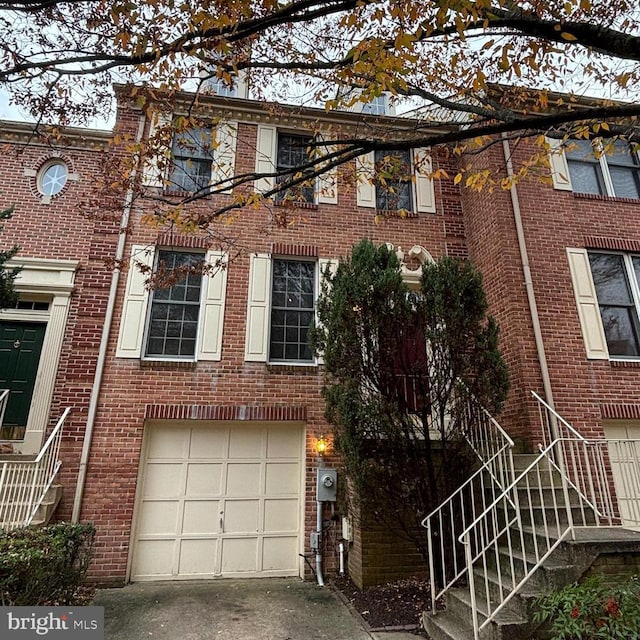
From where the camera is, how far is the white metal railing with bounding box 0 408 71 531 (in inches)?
204

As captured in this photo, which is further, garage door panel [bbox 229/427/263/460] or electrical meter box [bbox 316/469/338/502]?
garage door panel [bbox 229/427/263/460]

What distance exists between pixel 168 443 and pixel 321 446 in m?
2.34

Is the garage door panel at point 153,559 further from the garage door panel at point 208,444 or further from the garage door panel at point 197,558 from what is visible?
the garage door panel at point 208,444

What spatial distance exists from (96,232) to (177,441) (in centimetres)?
374

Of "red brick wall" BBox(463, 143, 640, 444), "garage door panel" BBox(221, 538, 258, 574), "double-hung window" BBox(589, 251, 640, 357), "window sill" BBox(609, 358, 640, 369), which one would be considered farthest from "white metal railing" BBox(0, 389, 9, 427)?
"double-hung window" BBox(589, 251, 640, 357)

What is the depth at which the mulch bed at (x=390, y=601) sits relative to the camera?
458cm

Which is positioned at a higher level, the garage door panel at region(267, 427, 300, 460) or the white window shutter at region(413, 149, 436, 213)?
the white window shutter at region(413, 149, 436, 213)

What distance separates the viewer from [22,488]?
5410 millimetres

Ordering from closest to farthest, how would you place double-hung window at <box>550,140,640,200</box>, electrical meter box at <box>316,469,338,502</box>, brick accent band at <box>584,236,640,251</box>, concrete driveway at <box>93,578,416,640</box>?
concrete driveway at <box>93,578,416,640</box> → electrical meter box at <box>316,469,338,502</box> → brick accent band at <box>584,236,640,251</box> → double-hung window at <box>550,140,640,200</box>

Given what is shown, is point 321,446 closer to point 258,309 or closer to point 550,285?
point 258,309

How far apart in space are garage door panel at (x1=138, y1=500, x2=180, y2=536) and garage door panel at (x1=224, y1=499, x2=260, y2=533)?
74cm

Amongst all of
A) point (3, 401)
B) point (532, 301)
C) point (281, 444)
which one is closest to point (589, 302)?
point (532, 301)

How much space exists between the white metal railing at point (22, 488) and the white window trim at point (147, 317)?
5.62 feet

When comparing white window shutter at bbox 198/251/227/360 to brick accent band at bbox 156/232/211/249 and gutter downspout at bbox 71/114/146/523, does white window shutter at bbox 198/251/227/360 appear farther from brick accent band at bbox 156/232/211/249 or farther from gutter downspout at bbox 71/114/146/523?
gutter downspout at bbox 71/114/146/523
